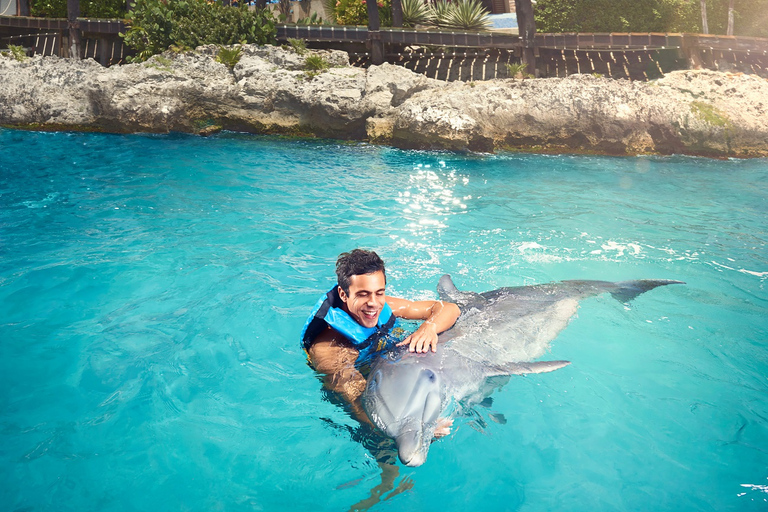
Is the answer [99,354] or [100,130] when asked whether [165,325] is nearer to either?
[99,354]

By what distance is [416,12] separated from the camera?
15859 mm

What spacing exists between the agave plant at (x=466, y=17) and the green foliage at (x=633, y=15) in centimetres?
319

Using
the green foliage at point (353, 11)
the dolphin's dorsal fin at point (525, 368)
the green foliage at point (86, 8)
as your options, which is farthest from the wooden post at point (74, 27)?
the dolphin's dorsal fin at point (525, 368)

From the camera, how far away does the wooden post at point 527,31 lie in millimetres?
13664

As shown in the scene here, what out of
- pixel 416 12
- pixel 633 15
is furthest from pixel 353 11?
pixel 633 15

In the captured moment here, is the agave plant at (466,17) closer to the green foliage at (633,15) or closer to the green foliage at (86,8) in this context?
the green foliage at (633,15)

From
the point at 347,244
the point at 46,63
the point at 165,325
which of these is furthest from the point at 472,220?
the point at 46,63

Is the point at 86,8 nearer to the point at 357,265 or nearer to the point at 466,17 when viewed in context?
the point at 466,17

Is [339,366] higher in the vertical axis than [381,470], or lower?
higher

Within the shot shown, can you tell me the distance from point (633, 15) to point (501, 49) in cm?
524

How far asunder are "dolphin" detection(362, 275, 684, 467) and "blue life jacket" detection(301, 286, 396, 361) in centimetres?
23

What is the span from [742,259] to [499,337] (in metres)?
4.45

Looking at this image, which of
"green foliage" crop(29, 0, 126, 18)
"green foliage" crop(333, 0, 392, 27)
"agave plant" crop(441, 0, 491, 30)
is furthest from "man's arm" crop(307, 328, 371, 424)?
"green foliage" crop(29, 0, 126, 18)

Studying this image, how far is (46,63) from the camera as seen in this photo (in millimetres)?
14023
